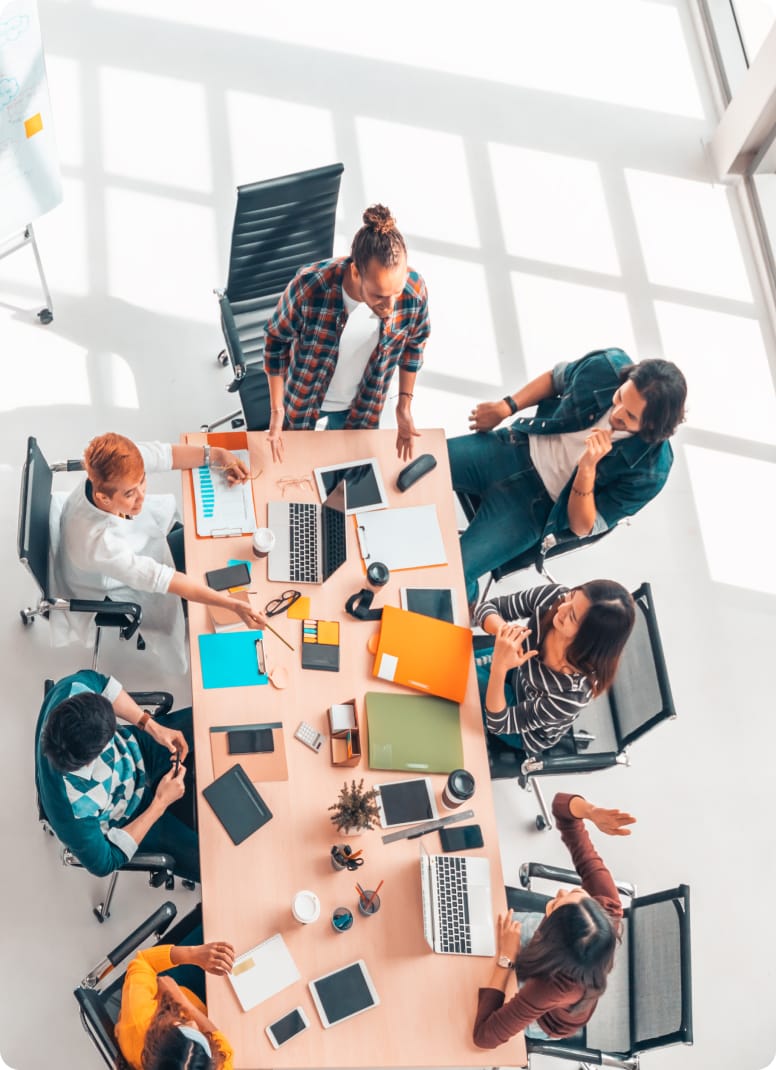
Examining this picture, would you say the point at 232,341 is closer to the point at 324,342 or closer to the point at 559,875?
the point at 324,342

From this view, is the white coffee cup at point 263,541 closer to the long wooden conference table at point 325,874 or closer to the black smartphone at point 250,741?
the long wooden conference table at point 325,874

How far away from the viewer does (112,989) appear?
2668mm

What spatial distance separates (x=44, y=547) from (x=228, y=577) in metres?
0.58

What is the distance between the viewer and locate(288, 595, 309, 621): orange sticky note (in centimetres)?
299

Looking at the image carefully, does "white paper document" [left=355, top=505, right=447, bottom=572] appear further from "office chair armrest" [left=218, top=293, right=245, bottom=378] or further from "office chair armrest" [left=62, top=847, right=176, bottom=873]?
"office chair armrest" [left=62, top=847, right=176, bottom=873]

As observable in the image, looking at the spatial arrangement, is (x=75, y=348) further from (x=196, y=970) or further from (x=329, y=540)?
(x=196, y=970)

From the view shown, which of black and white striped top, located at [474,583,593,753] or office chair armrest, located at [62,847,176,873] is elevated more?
black and white striped top, located at [474,583,593,753]

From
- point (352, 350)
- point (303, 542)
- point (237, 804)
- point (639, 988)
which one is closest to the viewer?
point (237, 804)

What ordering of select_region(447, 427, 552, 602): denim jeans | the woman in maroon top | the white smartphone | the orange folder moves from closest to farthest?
the woman in maroon top
the white smartphone
the orange folder
select_region(447, 427, 552, 602): denim jeans

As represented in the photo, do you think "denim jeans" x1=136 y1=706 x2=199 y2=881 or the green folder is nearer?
the green folder

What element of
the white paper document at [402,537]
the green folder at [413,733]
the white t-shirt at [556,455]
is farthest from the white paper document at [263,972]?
the white t-shirt at [556,455]

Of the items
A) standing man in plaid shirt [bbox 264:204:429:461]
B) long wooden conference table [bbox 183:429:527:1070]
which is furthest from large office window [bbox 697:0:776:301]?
long wooden conference table [bbox 183:429:527:1070]

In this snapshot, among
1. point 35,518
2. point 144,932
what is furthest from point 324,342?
point 144,932

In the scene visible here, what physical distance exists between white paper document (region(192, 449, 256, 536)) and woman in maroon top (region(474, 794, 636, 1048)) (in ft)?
4.78
